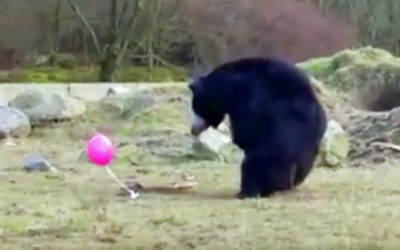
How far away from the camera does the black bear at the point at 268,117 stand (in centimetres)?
615

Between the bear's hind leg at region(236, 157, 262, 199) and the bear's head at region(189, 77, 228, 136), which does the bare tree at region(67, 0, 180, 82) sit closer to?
the bear's head at region(189, 77, 228, 136)

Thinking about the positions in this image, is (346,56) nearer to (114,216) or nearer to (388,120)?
(388,120)

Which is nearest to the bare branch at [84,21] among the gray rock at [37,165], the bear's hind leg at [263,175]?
the gray rock at [37,165]

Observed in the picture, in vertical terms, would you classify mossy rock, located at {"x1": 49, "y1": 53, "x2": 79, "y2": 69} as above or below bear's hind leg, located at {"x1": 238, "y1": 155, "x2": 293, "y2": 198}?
below

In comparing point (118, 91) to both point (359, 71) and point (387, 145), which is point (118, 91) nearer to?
point (359, 71)

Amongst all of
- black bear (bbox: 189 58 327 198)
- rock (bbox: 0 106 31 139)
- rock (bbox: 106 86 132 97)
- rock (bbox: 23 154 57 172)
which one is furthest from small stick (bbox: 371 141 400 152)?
rock (bbox: 106 86 132 97)

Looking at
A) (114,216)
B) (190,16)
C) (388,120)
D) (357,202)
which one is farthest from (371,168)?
→ (190,16)

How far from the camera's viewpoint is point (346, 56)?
1342cm

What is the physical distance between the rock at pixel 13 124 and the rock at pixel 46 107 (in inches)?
11.6

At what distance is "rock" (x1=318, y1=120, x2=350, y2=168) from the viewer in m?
8.51

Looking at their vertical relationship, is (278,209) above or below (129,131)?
above

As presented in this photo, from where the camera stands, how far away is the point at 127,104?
12.5 m

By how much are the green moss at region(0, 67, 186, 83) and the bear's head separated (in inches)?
635

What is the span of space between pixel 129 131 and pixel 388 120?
3133mm
